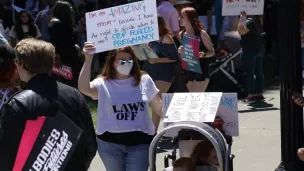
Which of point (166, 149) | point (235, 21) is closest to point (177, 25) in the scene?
point (166, 149)

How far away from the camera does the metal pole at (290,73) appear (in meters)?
6.64

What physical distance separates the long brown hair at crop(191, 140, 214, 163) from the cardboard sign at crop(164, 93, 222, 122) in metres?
0.24

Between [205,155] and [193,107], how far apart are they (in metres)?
0.37

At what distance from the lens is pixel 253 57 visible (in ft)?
38.3

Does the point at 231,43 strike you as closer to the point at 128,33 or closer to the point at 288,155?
the point at 288,155

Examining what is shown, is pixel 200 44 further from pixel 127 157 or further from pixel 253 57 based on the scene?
pixel 127 157

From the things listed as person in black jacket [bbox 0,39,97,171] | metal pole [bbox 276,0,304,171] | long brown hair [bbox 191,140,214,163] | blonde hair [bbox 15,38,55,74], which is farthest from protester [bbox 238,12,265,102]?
blonde hair [bbox 15,38,55,74]

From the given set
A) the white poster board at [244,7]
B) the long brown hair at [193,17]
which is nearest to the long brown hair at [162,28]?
the long brown hair at [193,17]

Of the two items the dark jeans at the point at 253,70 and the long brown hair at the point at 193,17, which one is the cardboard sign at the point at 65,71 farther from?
the dark jeans at the point at 253,70

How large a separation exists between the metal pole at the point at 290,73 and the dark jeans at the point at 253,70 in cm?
491

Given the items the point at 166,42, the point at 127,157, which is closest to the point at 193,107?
the point at 127,157

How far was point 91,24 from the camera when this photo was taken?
5.83 m

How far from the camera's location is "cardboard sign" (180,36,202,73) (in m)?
8.86

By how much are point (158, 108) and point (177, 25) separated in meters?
4.53
